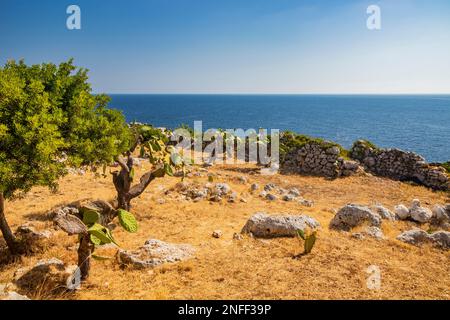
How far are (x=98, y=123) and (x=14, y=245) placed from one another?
18.1ft

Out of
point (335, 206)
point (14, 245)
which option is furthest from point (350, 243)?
point (14, 245)

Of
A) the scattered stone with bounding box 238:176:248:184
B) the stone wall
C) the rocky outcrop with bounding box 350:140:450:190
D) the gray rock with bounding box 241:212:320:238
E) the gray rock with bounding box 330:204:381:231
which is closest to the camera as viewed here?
the gray rock with bounding box 241:212:320:238

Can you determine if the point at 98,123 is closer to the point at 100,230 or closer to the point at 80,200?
the point at 100,230

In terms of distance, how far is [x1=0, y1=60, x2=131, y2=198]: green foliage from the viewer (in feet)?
30.4

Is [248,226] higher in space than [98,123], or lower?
lower

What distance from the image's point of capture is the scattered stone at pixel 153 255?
10.5 metres

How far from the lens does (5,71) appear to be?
33.9 ft

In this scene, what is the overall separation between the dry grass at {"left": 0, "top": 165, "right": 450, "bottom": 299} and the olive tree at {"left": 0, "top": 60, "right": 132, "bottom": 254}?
11.2 ft

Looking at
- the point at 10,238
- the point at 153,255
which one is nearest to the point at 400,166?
the point at 153,255

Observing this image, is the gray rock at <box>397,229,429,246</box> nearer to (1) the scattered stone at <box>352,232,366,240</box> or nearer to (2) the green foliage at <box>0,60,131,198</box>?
(1) the scattered stone at <box>352,232,366,240</box>

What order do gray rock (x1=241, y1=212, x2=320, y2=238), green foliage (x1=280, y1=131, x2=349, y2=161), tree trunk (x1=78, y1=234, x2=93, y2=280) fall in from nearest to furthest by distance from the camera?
1. tree trunk (x1=78, y1=234, x2=93, y2=280)
2. gray rock (x1=241, y1=212, x2=320, y2=238)
3. green foliage (x1=280, y1=131, x2=349, y2=161)

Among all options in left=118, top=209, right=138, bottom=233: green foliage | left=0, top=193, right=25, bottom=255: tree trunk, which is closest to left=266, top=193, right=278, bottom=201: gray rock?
left=118, top=209, right=138, bottom=233: green foliage

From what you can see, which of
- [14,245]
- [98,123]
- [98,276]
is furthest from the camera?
[98,123]
